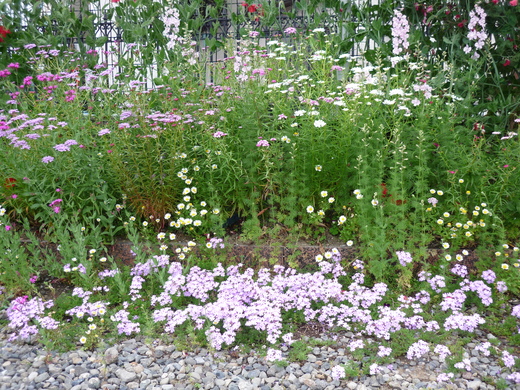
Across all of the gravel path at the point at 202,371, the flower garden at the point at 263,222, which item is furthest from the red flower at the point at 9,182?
the gravel path at the point at 202,371

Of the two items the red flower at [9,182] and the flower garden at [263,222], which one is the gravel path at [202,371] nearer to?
the flower garden at [263,222]

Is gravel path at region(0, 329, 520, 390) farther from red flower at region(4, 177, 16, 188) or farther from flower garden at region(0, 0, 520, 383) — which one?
red flower at region(4, 177, 16, 188)

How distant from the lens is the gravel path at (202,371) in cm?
276

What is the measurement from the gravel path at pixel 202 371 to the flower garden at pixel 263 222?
94 mm

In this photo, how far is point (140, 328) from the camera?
3.30m

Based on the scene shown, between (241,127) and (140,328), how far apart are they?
1.76m

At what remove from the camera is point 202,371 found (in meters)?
2.90

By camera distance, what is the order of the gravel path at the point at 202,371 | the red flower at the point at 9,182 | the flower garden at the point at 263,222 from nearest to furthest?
the gravel path at the point at 202,371 < the flower garden at the point at 263,222 < the red flower at the point at 9,182

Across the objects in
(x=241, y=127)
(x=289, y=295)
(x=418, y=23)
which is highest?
(x=418, y=23)

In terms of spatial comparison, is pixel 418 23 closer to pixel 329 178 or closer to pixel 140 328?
pixel 329 178

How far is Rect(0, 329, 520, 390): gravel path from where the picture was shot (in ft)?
9.05

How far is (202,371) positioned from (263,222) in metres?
1.59

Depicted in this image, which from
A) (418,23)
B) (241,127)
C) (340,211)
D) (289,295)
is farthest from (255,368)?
(418,23)

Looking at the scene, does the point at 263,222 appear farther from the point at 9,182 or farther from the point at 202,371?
the point at 9,182
